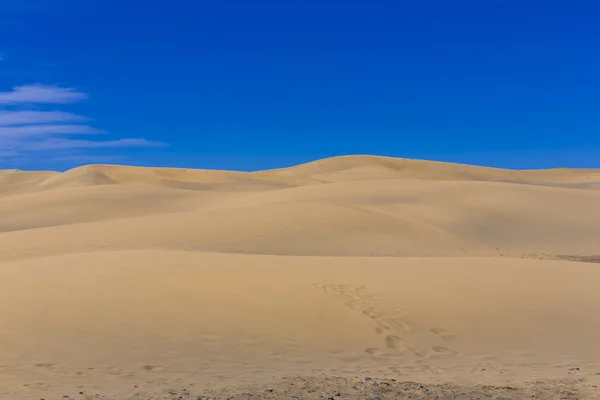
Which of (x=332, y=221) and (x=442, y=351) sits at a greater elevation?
(x=332, y=221)

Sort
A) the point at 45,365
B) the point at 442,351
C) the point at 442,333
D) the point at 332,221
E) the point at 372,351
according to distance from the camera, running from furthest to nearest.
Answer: the point at 332,221 < the point at 442,333 < the point at 442,351 < the point at 372,351 < the point at 45,365

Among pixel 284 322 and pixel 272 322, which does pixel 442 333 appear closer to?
pixel 284 322

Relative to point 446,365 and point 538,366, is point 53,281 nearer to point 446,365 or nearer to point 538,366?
point 446,365

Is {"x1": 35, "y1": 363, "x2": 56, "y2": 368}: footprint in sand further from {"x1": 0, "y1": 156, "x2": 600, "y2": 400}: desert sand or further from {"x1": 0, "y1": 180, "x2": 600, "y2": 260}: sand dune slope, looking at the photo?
{"x1": 0, "y1": 180, "x2": 600, "y2": 260}: sand dune slope

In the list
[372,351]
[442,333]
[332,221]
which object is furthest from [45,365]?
[332,221]

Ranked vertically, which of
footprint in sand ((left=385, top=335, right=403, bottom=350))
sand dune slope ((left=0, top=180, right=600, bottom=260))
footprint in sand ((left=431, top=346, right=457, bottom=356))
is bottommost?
footprint in sand ((left=431, top=346, right=457, bottom=356))

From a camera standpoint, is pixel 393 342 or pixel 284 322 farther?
pixel 284 322

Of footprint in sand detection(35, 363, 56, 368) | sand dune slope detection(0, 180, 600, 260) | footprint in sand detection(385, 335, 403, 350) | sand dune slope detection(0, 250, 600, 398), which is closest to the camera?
footprint in sand detection(35, 363, 56, 368)

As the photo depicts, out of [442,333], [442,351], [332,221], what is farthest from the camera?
[332,221]

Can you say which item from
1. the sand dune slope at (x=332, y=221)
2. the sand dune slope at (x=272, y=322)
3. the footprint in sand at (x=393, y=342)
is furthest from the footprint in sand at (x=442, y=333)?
the sand dune slope at (x=332, y=221)

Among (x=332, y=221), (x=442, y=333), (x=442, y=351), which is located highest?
(x=332, y=221)

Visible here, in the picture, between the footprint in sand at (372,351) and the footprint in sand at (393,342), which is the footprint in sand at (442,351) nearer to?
the footprint in sand at (393,342)

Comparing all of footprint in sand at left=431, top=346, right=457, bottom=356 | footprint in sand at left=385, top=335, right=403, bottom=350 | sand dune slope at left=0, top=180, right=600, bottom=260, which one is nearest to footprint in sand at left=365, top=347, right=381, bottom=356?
footprint in sand at left=385, top=335, right=403, bottom=350

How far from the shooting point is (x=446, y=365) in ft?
22.6
